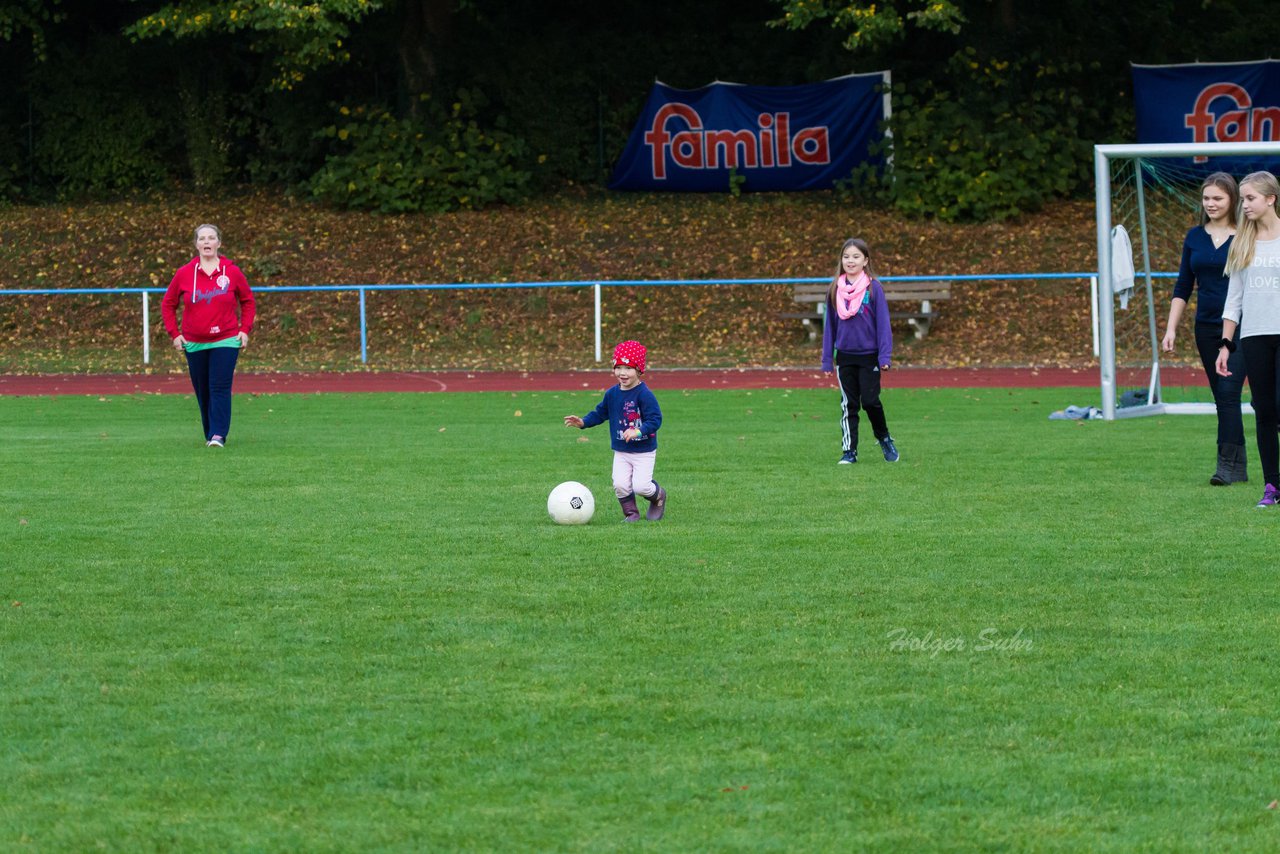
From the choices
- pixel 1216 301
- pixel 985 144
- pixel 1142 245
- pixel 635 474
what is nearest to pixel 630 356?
pixel 635 474

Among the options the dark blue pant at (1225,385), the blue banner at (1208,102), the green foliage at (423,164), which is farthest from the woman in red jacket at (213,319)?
the blue banner at (1208,102)

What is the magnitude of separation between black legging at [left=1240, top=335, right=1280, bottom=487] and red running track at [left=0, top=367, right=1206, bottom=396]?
11.4 m

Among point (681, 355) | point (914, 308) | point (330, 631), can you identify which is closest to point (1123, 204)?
point (914, 308)

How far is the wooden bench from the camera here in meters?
26.6

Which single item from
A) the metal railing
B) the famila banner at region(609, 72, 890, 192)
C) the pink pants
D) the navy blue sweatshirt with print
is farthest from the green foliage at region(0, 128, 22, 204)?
the pink pants

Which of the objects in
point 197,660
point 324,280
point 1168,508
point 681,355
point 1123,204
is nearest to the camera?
point 197,660

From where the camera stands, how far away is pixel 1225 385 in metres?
10.7

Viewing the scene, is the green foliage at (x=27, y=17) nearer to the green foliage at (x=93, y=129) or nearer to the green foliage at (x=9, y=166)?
the green foliage at (x=93, y=129)

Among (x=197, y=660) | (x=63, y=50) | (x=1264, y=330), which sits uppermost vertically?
(x=63, y=50)

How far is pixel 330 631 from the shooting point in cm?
626

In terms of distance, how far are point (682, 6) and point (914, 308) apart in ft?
38.5

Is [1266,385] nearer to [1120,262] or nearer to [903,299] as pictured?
[1120,262]

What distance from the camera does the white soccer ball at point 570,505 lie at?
9.00 metres

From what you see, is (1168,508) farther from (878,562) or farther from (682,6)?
(682,6)
